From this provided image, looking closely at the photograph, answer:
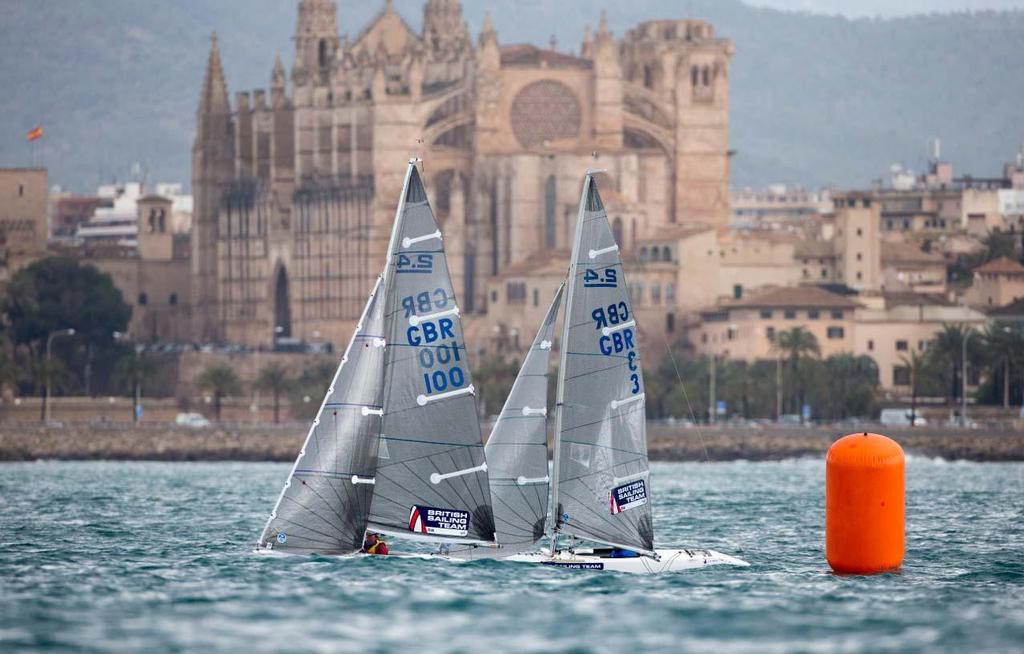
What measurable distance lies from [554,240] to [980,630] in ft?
385

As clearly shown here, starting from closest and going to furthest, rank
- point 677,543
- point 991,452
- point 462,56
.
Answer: point 677,543 < point 991,452 < point 462,56

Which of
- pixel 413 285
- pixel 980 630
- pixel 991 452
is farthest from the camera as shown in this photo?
pixel 991 452

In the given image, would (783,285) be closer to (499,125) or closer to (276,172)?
(499,125)

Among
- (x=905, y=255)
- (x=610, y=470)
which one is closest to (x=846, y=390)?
(x=905, y=255)

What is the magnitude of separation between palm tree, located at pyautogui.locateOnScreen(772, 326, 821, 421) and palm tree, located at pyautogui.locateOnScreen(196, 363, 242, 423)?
26.1 metres

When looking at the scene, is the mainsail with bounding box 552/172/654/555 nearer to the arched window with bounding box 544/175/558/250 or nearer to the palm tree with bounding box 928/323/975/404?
the palm tree with bounding box 928/323/975/404

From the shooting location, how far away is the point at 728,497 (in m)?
87.8

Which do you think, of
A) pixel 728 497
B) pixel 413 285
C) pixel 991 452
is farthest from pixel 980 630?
pixel 991 452

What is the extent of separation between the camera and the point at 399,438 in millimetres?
50594

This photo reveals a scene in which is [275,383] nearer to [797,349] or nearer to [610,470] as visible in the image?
[797,349]

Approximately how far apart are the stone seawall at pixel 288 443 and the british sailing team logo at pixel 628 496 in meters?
69.2

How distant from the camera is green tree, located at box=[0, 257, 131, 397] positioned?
161625mm

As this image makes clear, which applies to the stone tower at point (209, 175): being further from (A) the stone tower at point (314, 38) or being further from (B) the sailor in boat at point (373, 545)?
(B) the sailor in boat at point (373, 545)

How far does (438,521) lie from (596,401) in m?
3.31
